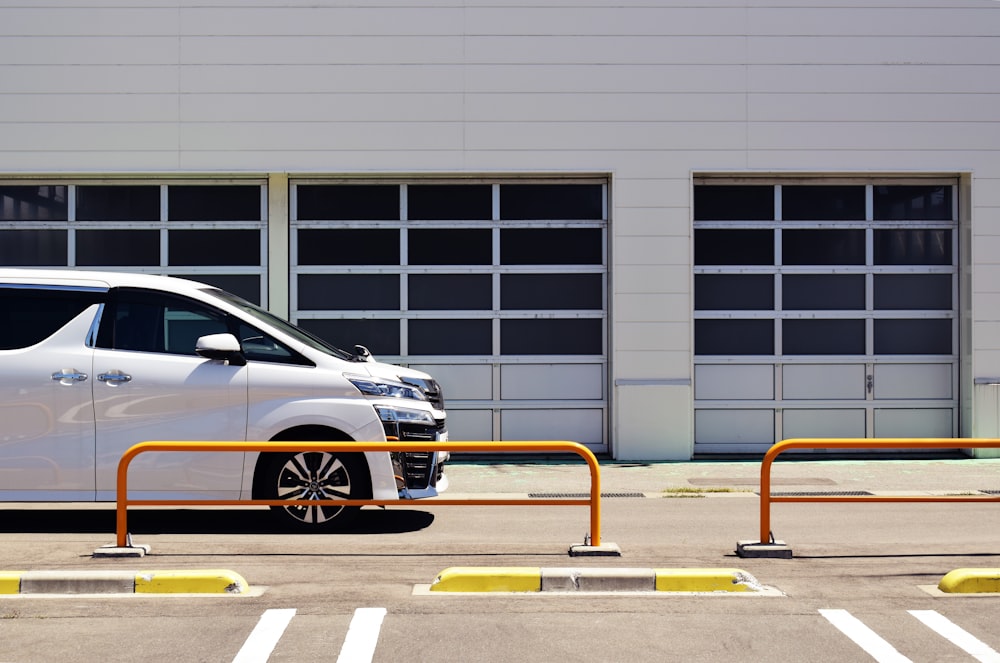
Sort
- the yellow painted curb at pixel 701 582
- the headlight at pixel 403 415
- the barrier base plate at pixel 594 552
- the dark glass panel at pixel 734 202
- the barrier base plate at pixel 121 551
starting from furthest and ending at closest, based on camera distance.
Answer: the dark glass panel at pixel 734 202 < the headlight at pixel 403 415 < the barrier base plate at pixel 594 552 < the barrier base plate at pixel 121 551 < the yellow painted curb at pixel 701 582

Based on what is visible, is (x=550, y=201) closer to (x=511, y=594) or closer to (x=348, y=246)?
(x=348, y=246)

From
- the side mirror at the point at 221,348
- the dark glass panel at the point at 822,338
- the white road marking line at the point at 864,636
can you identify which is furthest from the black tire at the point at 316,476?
the dark glass panel at the point at 822,338

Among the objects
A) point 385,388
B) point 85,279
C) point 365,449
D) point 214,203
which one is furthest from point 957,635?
point 214,203

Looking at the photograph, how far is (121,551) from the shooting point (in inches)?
289

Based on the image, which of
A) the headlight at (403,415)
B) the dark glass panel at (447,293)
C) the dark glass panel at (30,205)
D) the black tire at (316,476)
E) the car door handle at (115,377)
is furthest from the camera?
the dark glass panel at (447,293)

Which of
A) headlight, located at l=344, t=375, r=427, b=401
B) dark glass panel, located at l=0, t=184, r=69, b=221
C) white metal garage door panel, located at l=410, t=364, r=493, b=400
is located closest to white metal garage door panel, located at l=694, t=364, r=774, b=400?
white metal garage door panel, located at l=410, t=364, r=493, b=400

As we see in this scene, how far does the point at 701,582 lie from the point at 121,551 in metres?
3.72

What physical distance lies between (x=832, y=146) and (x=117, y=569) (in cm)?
1018

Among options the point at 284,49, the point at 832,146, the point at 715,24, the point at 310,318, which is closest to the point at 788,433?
the point at 832,146

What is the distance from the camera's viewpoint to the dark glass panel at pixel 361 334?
553 inches

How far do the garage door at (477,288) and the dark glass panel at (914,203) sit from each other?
3.57 m

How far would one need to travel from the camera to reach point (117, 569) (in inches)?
273

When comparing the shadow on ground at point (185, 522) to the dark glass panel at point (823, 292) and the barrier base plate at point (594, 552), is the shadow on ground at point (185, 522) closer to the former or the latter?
the barrier base plate at point (594, 552)

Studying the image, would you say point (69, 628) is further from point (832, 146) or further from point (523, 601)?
point (832, 146)
